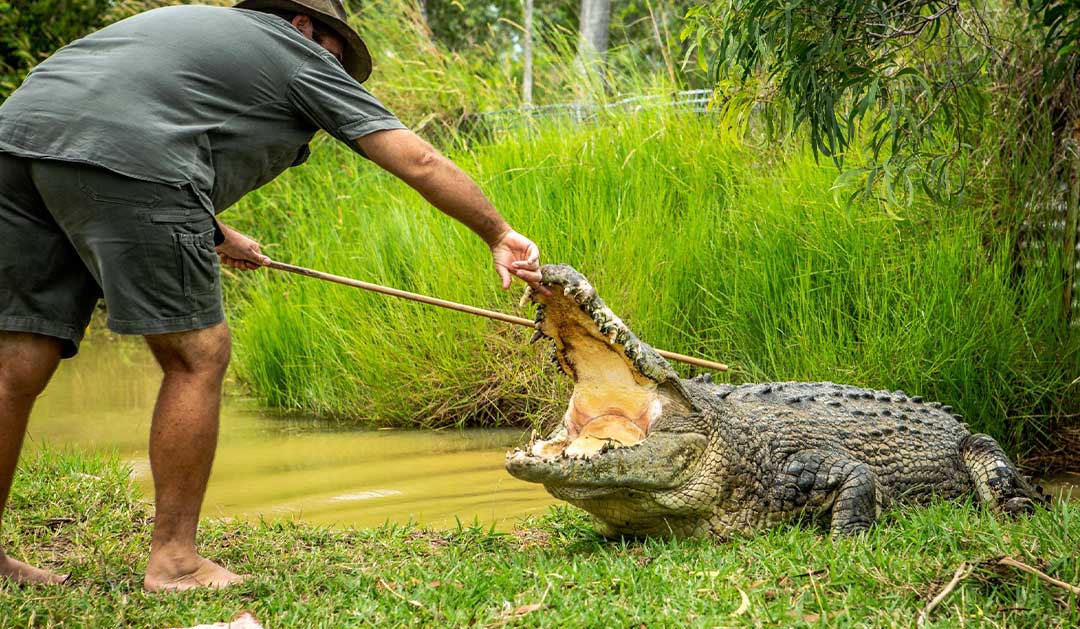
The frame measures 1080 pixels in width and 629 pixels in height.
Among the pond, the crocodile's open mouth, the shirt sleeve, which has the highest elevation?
the shirt sleeve

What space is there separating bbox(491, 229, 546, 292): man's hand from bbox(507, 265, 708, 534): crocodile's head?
0.06m

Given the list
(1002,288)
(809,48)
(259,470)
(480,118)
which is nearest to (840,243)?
(1002,288)

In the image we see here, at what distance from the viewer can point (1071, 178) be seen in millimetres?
5316

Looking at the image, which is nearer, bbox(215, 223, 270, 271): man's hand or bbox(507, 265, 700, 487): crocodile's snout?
bbox(507, 265, 700, 487): crocodile's snout

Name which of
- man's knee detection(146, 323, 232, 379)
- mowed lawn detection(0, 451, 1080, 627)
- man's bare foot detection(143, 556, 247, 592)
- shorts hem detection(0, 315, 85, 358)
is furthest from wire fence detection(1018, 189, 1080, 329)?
shorts hem detection(0, 315, 85, 358)

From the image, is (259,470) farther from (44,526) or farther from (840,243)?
(840,243)

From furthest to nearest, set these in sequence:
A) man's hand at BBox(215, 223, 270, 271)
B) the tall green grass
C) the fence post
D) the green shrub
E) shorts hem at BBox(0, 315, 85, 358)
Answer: the green shrub
the fence post
the tall green grass
man's hand at BBox(215, 223, 270, 271)
shorts hem at BBox(0, 315, 85, 358)

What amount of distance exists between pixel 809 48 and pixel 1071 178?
251 centimetres

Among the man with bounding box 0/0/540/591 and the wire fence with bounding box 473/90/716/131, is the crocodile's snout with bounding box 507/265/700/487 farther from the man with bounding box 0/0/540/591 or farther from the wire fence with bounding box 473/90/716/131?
the wire fence with bounding box 473/90/716/131

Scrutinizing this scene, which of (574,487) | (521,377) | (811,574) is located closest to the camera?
(811,574)

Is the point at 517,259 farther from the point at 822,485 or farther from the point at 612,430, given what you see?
the point at 822,485

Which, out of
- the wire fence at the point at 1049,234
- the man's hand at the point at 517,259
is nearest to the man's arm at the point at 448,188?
the man's hand at the point at 517,259

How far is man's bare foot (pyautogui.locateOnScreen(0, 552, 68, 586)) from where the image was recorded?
3297 mm

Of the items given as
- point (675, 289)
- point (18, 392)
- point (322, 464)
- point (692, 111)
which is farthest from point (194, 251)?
point (692, 111)
